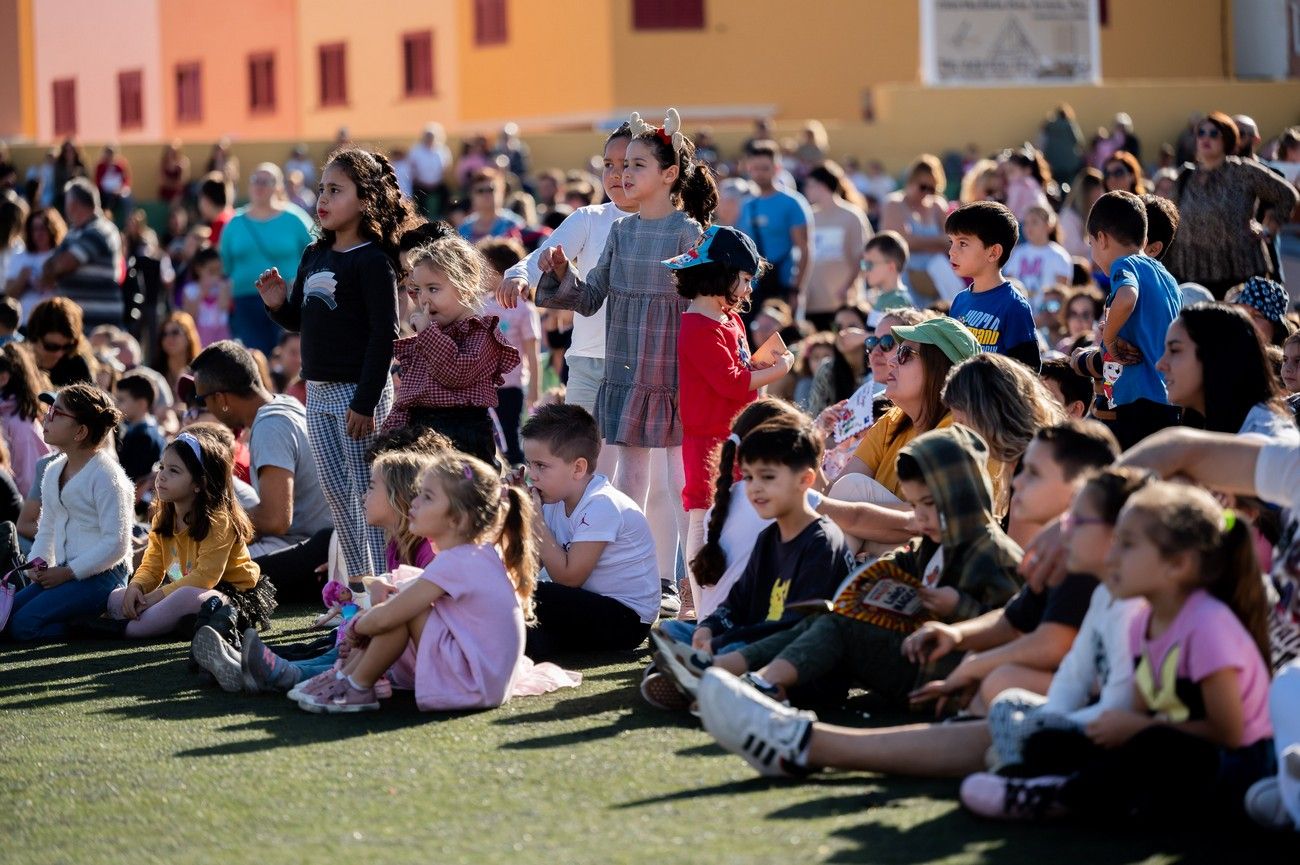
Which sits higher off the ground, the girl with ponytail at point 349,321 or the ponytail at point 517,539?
the girl with ponytail at point 349,321

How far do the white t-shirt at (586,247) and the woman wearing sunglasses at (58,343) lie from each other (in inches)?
137

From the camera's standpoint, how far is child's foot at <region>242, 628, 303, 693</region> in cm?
615

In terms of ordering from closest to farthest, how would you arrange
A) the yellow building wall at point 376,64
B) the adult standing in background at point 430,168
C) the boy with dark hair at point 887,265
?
1. the boy with dark hair at point 887,265
2. the adult standing in background at point 430,168
3. the yellow building wall at point 376,64

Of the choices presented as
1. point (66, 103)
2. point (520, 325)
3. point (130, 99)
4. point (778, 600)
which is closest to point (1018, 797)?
point (778, 600)

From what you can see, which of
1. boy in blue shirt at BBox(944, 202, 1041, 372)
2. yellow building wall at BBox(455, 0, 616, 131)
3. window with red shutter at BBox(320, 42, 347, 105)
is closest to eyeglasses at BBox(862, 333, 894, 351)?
boy in blue shirt at BBox(944, 202, 1041, 372)

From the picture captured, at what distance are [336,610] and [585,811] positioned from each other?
3.26 meters

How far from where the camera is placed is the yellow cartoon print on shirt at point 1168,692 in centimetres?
412

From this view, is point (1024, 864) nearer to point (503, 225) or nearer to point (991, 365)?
point (991, 365)

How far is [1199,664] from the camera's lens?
161 inches

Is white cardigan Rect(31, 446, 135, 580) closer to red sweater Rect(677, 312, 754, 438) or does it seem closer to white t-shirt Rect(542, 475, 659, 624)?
white t-shirt Rect(542, 475, 659, 624)

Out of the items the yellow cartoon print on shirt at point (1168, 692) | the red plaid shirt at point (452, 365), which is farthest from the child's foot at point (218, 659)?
the yellow cartoon print on shirt at point (1168, 692)

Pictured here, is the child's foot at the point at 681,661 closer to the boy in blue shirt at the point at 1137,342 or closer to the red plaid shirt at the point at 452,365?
the red plaid shirt at the point at 452,365

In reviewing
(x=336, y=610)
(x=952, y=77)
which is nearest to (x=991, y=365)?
(x=336, y=610)

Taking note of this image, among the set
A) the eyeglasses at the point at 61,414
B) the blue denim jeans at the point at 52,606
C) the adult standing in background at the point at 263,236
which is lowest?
the blue denim jeans at the point at 52,606
